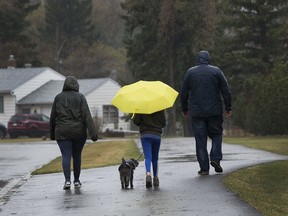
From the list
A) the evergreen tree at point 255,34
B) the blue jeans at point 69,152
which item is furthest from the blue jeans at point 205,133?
the evergreen tree at point 255,34

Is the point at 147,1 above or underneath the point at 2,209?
above

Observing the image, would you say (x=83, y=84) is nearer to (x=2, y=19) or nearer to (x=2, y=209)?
(x=2, y=19)

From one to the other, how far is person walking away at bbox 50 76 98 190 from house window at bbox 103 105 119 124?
49158 mm

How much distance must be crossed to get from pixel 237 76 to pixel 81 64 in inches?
1423

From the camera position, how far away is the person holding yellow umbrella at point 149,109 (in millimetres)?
12344

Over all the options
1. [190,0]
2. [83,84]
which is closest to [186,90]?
[190,0]

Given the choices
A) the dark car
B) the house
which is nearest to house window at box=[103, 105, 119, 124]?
the house

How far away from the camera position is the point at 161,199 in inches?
416

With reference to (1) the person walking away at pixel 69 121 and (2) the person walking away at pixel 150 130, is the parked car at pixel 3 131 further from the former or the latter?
(2) the person walking away at pixel 150 130

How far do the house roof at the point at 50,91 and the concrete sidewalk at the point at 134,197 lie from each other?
44.9 metres

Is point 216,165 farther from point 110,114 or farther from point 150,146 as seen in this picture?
point 110,114

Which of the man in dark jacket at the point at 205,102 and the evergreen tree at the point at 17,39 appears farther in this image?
the evergreen tree at the point at 17,39

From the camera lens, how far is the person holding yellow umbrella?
1234 centimetres

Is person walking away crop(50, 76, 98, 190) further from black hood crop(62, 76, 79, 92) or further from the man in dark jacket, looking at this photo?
the man in dark jacket
